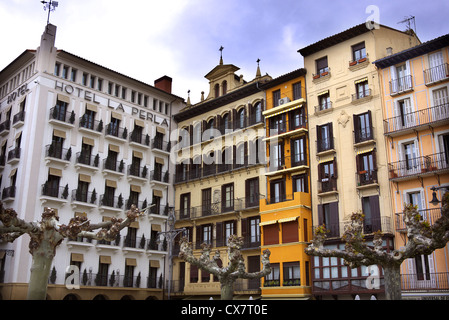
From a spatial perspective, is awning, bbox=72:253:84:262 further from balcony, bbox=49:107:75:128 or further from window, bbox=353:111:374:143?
window, bbox=353:111:374:143

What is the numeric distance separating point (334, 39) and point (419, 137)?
10.2 meters

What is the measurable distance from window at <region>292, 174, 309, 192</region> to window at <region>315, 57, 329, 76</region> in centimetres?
808

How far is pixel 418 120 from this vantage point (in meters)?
31.5

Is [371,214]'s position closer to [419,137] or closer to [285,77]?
[419,137]

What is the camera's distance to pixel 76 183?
39.3 metres

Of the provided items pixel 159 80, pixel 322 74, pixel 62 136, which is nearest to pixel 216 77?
pixel 159 80

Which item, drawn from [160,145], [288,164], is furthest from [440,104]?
[160,145]

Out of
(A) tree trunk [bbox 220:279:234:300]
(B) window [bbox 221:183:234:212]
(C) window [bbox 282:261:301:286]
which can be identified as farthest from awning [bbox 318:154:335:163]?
(A) tree trunk [bbox 220:279:234:300]

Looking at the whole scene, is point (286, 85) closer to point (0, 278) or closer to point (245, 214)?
point (245, 214)

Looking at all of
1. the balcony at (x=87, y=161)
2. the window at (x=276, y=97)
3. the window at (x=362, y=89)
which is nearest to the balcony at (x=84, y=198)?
the balcony at (x=87, y=161)

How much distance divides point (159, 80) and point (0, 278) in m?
24.2

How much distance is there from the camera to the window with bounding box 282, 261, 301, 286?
110ft

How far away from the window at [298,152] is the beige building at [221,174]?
2787 mm

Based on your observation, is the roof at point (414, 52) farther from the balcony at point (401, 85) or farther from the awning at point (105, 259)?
the awning at point (105, 259)
